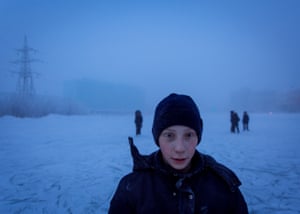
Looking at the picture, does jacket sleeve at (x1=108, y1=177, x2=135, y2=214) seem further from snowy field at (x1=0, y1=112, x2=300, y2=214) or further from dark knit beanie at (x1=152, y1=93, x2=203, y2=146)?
snowy field at (x1=0, y1=112, x2=300, y2=214)

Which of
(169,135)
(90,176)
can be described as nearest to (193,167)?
(169,135)

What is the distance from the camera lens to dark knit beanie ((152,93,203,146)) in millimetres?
1658

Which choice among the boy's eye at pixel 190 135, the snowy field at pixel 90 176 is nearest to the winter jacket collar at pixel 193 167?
the boy's eye at pixel 190 135

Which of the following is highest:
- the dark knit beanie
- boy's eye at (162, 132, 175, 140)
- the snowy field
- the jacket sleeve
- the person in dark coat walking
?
the dark knit beanie

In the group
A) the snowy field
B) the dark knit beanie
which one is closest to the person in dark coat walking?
the dark knit beanie

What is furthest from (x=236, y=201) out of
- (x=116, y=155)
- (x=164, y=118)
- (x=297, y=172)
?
(x=116, y=155)

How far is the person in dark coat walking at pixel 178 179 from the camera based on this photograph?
1.56 m

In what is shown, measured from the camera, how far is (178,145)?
154 cm

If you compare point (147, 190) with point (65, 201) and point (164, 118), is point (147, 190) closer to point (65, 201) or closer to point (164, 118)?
point (164, 118)

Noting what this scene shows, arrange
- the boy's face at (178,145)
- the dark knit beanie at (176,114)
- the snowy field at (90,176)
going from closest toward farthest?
the boy's face at (178,145)
the dark knit beanie at (176,114)
the snowy field at (90,176)

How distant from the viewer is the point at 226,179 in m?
1.61

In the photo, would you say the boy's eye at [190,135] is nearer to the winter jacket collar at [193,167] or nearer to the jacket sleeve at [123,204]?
the winter jacket collar at [193,167]

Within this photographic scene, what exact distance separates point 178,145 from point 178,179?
0.80 feet

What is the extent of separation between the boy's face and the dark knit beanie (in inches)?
1.5
